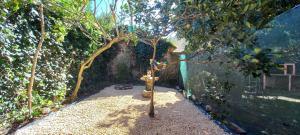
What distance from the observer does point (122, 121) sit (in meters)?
4.97

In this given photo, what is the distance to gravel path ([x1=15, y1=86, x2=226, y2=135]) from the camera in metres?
4.29

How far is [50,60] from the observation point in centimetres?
586

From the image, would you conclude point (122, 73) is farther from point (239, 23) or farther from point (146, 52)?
point (239, 23)

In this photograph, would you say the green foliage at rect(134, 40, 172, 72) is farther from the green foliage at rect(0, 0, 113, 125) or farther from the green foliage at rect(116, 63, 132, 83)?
the green foliage at rect(0, 0, 113, 125)

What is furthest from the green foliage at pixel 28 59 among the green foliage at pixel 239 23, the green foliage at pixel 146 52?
the green foliage at pixel 146 52

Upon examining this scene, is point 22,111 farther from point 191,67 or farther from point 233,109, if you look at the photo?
point 191,67

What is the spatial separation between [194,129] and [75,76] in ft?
16.8

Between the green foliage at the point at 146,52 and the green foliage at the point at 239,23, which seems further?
the green foliage at the point at 146,52

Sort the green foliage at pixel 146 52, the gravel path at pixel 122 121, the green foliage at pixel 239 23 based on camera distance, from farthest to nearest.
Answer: the green foliage at pixel 146 52
the gravel path at pixel 122 121
the green foliage at pixel 239 23

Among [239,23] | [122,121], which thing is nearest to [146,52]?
[122,121]

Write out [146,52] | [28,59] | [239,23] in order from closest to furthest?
[239,23] < [28,59] < [146,52]

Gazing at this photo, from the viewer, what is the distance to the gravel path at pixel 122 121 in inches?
169

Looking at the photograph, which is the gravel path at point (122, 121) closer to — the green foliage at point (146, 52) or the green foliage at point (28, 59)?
the green foliage at point (28, 59)

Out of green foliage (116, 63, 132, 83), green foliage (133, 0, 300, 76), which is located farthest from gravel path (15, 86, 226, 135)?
green foliage (116, 63, 132, 83)
